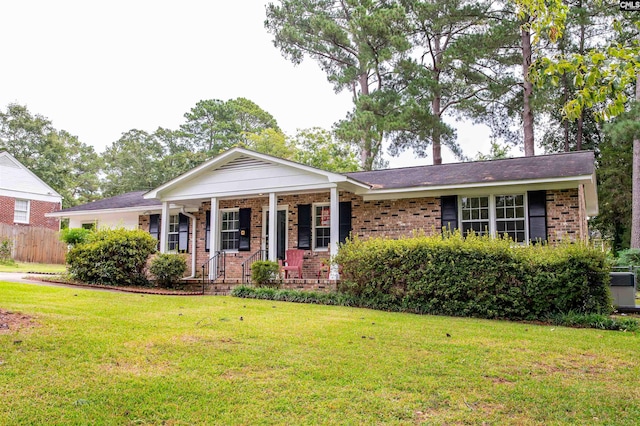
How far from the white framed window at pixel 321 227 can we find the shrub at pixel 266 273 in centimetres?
258

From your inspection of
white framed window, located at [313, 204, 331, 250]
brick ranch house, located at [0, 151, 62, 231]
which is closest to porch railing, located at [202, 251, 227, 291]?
white framed window, located at [313, 204, 331, 250]

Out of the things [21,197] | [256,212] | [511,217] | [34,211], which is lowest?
[511,217]

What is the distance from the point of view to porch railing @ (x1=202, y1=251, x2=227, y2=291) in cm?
1435

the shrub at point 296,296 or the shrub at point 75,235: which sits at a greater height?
the shrub at point 75,235

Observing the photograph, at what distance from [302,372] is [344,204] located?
32.6 ft

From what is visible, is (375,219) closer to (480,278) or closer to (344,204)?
(344,204)

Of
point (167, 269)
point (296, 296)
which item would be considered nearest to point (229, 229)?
point (167, 269)

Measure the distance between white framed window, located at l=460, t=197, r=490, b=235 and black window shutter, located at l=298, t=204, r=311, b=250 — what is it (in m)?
4.52

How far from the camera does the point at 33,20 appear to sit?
10102 millimetres

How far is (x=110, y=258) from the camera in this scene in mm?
13094

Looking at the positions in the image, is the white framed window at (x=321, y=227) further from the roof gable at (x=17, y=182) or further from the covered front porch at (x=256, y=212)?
the roof gable at (x=17, y=182)

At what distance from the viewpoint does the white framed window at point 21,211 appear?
2660 centimetres

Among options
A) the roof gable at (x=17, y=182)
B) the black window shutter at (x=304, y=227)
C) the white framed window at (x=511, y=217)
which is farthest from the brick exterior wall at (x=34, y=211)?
the white framed window at (x=511, y=217)

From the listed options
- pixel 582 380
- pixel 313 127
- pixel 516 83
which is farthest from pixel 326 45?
pixel 582 380
